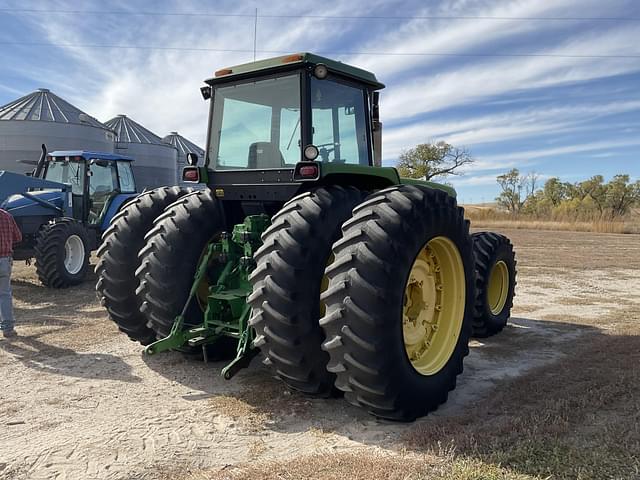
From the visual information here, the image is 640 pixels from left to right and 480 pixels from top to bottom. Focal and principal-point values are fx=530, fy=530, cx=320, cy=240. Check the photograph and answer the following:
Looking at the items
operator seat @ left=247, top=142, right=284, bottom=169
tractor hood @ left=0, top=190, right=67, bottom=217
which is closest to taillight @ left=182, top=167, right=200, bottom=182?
operator seat @ left=247, top=142, right=284, bottom=169

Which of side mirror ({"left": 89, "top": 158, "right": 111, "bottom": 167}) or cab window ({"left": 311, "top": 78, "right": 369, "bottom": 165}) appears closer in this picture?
cab window ({"left": 311, "top": 78, "right": 369, "bottom": 165})

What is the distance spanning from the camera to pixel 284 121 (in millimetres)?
4699

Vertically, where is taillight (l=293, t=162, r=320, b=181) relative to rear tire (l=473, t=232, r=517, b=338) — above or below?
above

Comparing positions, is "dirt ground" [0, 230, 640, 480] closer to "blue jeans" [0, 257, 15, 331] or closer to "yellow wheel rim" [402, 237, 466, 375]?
"blue jeans" [0, 257, 15, 331]

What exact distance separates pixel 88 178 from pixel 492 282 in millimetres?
8609

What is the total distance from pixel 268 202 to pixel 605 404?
3.24m

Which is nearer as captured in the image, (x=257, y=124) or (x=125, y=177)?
(x=257, y=124)

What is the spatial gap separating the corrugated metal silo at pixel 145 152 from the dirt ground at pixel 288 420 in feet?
90.3

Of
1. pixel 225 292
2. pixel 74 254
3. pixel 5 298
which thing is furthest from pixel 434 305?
pixel 74 254

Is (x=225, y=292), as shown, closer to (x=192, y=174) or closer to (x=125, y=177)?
(x=192, y=174)

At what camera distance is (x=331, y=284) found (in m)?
3.58

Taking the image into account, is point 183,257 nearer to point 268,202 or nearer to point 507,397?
point 268,202

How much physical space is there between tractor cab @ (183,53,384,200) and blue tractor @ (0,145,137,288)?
5.52 metres

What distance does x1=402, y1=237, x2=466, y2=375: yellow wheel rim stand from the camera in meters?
4.21
